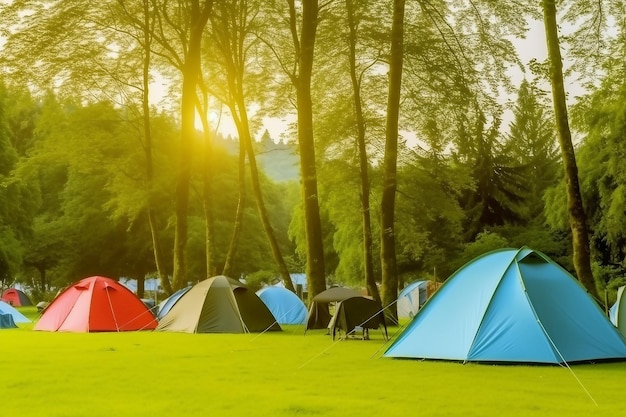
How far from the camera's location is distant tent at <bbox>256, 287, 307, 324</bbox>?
27.2 m

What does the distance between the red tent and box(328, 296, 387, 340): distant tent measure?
7048 mm

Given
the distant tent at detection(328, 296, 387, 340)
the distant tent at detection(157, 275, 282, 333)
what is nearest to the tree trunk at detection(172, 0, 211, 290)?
the distant tent at detection(157, 275, 282, 333)

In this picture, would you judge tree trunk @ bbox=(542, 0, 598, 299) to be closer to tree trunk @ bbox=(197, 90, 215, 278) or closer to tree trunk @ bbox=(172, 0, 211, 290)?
tree trunk @ bbox=(172, 0, 211, 290)

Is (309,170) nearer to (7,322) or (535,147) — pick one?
(7,322)

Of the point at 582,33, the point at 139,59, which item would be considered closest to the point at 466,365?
the point at 582,33

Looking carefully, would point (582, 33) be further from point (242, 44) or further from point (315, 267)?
point (242, 44)

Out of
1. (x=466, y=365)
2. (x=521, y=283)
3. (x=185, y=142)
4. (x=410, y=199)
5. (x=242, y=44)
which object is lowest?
(x=466, y=365)

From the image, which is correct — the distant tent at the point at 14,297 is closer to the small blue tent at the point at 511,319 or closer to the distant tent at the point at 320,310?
the distant tent at the point at 320,310

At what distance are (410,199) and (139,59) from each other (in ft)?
42.7

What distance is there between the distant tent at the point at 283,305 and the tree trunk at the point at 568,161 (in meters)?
12.9

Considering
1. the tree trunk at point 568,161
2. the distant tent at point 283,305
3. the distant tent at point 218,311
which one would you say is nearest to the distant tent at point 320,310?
the distant tent at point 218,311

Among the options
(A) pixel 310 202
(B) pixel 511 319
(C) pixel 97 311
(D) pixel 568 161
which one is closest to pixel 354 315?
(A) pixel 310 202

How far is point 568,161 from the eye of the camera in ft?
53.7

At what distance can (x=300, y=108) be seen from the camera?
22.7 metres
